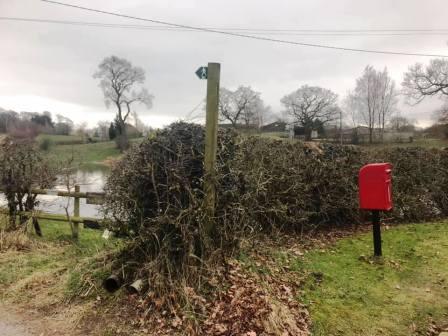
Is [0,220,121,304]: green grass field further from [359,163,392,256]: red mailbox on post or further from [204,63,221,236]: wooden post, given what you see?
[359,163,392,256]: red mailbox on post

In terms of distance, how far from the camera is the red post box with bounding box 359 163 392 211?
5152 mm

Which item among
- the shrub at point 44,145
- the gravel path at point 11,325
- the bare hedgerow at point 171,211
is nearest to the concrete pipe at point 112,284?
the bare hedgerow at point 171,211

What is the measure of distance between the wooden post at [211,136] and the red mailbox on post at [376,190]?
234 centimetres

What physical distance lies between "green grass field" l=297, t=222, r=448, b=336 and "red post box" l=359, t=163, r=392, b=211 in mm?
793

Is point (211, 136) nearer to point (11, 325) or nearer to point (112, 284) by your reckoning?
point (112, 284)

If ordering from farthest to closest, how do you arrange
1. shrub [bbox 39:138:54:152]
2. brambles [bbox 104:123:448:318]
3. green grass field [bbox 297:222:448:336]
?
shrub [bbox 39:138:54:152] < brambles [bbox 104:123:448:318] < green grass field [bbox 297:222:448:336]

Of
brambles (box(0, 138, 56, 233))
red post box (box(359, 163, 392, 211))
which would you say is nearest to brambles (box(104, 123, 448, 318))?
red post box (box(359, 163, 392, 211))

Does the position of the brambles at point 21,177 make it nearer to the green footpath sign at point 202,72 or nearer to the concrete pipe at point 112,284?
the concrete pipe at point 112,284

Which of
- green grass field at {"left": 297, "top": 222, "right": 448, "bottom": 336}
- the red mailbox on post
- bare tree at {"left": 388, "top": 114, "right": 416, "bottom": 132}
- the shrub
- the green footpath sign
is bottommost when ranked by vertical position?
green grass field at {"left": 297, "top": 222, "right": 448, "bottom": 336}

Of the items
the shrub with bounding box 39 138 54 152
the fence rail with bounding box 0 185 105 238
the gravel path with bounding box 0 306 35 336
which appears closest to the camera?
the gravel path with bounding box 0 306 35 336

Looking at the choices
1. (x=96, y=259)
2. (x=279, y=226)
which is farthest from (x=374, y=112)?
(x=96, y=259)

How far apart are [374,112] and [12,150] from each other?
48.1 m

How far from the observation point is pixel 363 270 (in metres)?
4.90

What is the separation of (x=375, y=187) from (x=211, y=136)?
257cm
